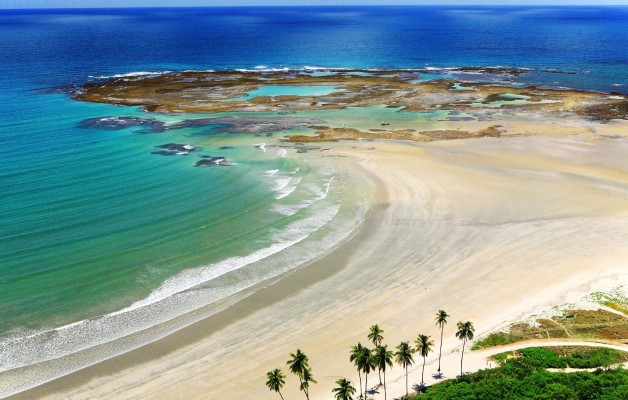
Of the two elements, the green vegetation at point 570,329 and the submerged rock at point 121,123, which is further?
the submerged rock at point 121,123

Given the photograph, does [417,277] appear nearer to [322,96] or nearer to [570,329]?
[570,329]

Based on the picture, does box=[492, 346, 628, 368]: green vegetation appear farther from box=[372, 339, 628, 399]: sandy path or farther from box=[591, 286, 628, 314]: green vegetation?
box=[591, 286, 628, 314]: green vegetation

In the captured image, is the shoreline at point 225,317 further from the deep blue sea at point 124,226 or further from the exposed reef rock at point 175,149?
the exposed reef rock at point 175,149

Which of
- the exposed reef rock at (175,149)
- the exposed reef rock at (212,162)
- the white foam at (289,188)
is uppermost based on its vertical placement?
the exposed reef rock at (175,149)

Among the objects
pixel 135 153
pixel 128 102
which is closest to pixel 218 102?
pixel 128 102

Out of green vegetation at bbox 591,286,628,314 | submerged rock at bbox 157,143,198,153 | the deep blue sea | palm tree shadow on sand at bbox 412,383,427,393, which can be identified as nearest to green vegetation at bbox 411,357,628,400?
palm tree shadow on sand at bbox 412,383,427,393

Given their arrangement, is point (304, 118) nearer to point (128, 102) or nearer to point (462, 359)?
point (128, 102)

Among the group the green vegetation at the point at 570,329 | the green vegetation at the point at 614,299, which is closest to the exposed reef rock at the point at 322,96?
the green vegetation at the point at 614,299
